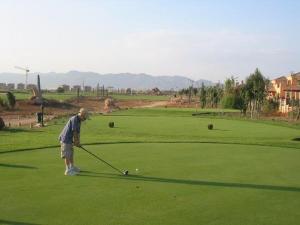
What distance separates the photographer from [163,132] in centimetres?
3180

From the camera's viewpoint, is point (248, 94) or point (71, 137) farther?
point (248, 94)

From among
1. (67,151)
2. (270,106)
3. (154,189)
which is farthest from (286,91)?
(154,189)

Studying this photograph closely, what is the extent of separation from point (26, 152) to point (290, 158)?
868cm

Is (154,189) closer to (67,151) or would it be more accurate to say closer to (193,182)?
(193,182)

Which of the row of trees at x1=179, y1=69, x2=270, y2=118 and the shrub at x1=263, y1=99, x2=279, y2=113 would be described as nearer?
the row of trees at x1=179, y1=69, x2=270, y2=118

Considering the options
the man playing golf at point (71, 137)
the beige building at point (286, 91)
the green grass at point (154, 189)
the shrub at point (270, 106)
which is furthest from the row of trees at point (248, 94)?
the man playing golf at point (71, 137)

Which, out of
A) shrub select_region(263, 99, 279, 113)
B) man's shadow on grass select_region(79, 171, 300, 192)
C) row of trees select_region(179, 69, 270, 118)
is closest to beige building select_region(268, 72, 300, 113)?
shrub select_region(263, 99, 279, 113)

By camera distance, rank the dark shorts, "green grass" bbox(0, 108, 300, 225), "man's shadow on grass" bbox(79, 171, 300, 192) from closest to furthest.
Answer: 1. "green grass" bbox(0, 108, 300, 225)
2. "man's shadow on grass" bbox(79, 171, 300, 192)
3. the dark shorts

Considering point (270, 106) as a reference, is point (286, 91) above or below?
above

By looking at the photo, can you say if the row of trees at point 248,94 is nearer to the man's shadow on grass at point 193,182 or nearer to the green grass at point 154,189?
the green grass at point 154,189

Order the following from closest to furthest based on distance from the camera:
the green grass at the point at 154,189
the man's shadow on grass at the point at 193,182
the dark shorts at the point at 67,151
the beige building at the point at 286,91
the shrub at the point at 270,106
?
the green grass at the point at 154,189 < the man's shadow on grass at the point at 193,182 < the dark shorts at the point at 67,151 < the shrub at the point at 270,106 < the beige building at the point at 286,91

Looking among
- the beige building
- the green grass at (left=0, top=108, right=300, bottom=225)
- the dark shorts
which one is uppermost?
the beige building

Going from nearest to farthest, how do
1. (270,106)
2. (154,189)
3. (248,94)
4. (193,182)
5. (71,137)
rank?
(154,189) < (193,182) < (71,137) < (248,94) < (270,106)

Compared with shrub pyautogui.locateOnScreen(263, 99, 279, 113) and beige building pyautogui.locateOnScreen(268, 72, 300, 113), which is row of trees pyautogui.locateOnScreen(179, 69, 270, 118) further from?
beige building pyautogui.locateOnScreen(268, 72, 300, 113)
